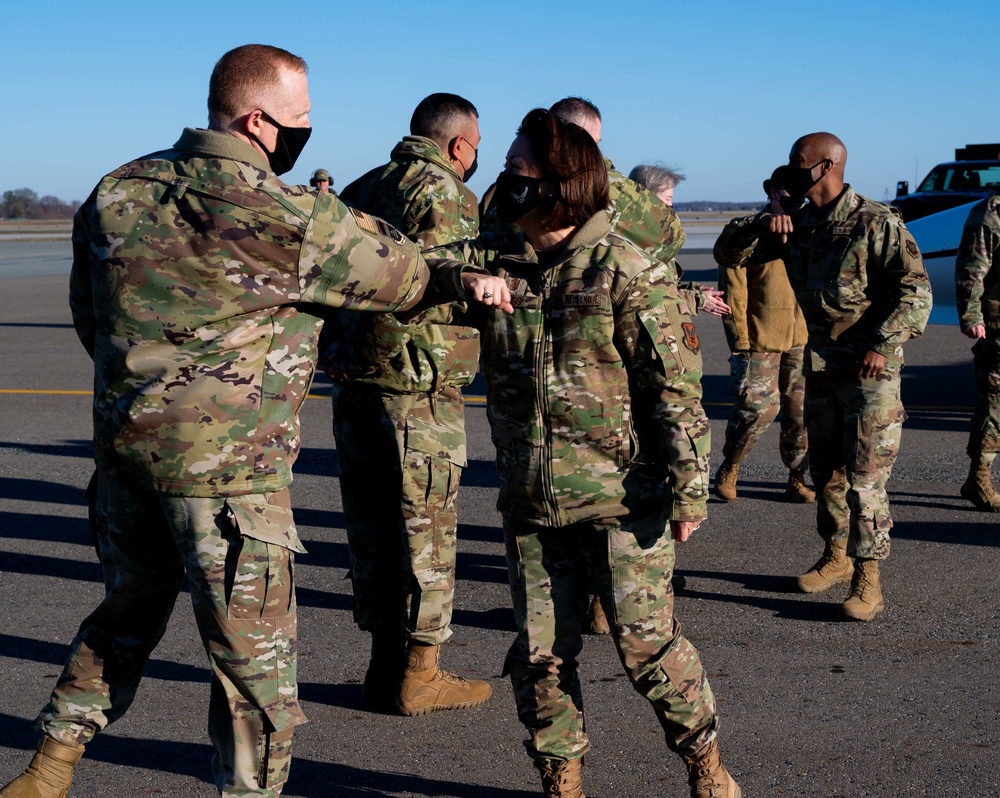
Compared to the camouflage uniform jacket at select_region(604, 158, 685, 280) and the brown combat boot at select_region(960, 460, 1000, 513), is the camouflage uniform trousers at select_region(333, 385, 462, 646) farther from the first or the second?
the brown combat boot at select_region(960, 460, 1000, 513)

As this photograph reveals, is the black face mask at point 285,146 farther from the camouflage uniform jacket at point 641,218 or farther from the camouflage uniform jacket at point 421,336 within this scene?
the camouflage uniform jacket at point 641,218

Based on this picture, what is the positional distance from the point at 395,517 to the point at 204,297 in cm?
177

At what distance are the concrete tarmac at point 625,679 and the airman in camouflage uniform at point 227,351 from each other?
2.92 feet

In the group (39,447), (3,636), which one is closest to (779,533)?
(3,636)

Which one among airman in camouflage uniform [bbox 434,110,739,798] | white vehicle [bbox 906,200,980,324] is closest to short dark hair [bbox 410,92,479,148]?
airman in camouflage uniform [bbox 434,110,739,798]

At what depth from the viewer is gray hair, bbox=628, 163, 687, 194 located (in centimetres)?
587

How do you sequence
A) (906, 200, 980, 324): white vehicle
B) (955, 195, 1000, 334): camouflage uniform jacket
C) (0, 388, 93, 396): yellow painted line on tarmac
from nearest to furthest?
(955, 195, 1000, 334): camouflage uniform jacket < (0, 388, 93, 396): yellow painted line on tarmac < (906, 200, 980, 324): white vehicle

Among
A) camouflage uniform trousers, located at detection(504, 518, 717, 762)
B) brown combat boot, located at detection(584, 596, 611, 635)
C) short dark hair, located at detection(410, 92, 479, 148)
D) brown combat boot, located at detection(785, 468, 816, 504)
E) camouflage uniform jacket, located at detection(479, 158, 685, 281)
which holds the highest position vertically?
short dark hair, located at detection(410, 92, 479, 148)

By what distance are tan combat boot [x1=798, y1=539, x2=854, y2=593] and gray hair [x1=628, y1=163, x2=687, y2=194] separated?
1.95m

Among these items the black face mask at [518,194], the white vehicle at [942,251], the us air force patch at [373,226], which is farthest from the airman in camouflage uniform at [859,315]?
the white vehicle at [942,251]

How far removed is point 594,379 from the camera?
3.22m

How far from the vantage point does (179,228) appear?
289 cm

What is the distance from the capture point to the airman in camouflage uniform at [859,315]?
515 cm

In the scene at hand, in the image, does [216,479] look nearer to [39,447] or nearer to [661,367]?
[661,367]
